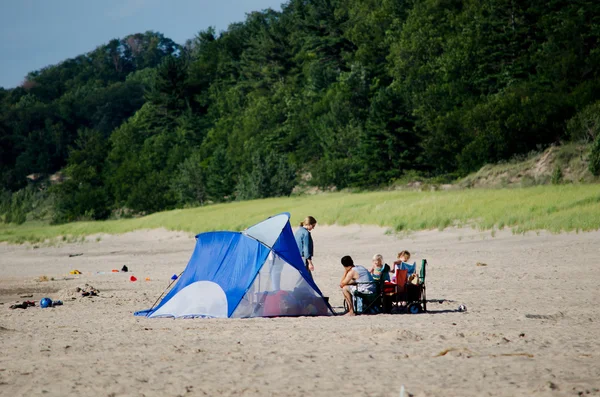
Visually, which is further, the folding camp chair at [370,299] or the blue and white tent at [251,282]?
the blue and white tent at [251,282]

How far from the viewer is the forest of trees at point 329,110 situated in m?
53.0

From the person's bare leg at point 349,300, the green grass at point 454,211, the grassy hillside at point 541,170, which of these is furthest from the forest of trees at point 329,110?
the person's bare leg at point 349,300

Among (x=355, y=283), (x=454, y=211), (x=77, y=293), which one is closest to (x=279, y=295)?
(x=355, y=283)

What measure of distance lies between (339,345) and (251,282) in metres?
3.73

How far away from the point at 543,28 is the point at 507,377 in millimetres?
57840

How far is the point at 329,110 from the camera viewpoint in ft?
233

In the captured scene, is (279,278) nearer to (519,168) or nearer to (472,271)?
(472,271)

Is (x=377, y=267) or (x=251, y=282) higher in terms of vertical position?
(x=377, y=267)

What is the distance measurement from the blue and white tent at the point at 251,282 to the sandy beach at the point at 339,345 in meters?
0.53

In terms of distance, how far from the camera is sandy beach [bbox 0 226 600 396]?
709 centimetres

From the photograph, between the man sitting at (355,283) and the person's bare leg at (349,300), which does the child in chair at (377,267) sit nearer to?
the man sitting at (355,283)

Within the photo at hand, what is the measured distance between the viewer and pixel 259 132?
76.6 m

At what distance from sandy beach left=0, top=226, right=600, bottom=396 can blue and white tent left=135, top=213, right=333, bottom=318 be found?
0.53m

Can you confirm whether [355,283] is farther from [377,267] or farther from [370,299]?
[377,267]
